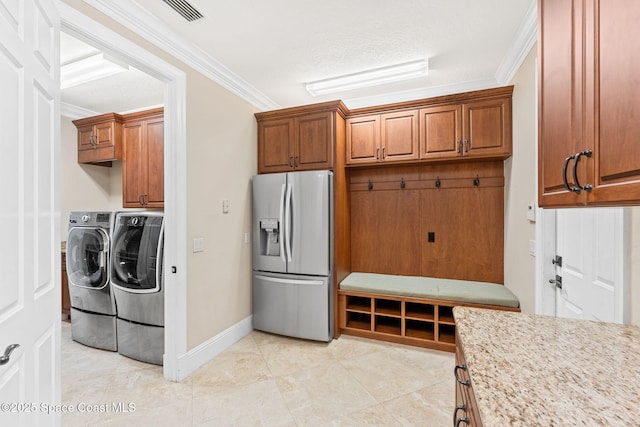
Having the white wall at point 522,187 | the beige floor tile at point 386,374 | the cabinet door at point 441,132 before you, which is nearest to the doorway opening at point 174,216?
the beige floor tile at point 386,374

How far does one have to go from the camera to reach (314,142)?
2883mm

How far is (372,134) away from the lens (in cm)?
299

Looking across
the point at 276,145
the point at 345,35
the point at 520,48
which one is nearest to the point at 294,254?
the point at 276,145

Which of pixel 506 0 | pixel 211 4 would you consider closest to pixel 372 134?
pixel 506 0

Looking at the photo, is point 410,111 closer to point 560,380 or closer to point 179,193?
point 179,193

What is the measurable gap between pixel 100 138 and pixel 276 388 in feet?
11.3

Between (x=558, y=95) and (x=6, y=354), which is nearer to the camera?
(x=6, y=354)

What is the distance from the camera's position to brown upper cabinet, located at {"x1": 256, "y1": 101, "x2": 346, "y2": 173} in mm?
2820

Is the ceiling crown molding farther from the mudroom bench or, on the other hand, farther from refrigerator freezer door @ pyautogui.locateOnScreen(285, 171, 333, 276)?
the mudroom bench

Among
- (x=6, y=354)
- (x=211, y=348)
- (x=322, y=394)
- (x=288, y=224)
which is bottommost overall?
(x=322, y=394)

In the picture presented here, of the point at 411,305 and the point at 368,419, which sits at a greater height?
the point at 411,305

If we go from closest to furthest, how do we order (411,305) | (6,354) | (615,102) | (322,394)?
(615,102) < (6,354) < (322,394) < (411,305)

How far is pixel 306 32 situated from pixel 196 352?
9.03ft

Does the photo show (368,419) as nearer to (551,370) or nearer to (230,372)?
(230,372)
